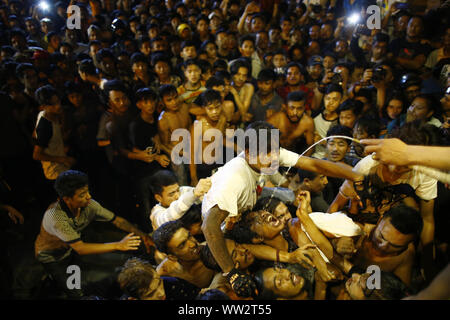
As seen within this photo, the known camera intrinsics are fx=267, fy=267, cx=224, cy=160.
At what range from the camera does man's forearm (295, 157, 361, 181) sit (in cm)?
234

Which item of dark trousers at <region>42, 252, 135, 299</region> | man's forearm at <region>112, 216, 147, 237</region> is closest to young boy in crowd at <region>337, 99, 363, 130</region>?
man's forearm at <region>112, 216, 147, 237</region>

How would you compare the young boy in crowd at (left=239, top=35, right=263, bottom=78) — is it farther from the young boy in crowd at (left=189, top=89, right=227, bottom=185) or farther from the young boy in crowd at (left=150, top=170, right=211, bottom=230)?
the young boy in crowd at (left=150, top=170, right=211, bottom=230)

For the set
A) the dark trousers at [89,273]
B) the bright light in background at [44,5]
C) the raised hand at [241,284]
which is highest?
the bright light in background at [44,5]

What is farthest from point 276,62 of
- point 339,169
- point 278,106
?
point 339,169

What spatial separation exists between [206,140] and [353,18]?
456 centimetres

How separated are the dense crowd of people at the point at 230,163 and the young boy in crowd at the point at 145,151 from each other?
0.02m

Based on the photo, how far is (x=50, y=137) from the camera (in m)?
2.99

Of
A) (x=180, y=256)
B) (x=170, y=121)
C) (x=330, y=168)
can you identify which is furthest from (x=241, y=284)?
(x=170, y=121)

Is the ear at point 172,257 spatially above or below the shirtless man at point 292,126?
below

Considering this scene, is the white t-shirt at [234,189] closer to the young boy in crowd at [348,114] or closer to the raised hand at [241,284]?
the raised hand at [241,284]

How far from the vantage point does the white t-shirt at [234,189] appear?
188 cm

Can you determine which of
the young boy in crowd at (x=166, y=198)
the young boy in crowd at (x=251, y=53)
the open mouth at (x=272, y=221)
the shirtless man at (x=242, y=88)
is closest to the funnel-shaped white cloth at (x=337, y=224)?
the open mouth at (x=272, y=221)

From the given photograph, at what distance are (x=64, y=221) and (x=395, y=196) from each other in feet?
9.12

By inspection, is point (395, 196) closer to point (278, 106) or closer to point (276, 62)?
point (278, 106)
